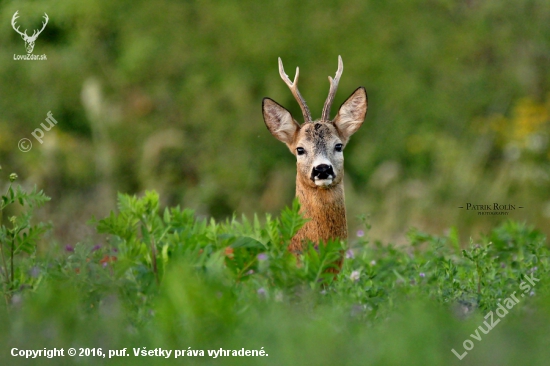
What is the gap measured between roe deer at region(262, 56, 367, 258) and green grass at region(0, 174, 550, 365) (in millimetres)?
300

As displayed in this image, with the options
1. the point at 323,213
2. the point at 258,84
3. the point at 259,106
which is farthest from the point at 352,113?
the point at 258,84

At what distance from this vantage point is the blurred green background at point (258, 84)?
1324 centimetres

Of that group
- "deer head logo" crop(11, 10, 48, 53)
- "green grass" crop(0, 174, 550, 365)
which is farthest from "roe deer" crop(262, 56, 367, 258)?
"deer head logo" crop(11, 10, 48, 53)

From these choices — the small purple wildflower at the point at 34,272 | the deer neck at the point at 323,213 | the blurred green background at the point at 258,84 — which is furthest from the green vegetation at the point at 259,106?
the small purple wildflower at the point at 34,272

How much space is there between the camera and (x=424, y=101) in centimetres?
1423

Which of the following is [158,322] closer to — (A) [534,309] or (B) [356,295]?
(B) [356,295]

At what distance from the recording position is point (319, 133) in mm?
6379

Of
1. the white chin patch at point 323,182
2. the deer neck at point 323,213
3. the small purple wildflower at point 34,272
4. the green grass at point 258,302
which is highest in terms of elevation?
the white chin patch at point 323,182

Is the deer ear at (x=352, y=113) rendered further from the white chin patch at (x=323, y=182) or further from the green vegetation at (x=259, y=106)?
the green vegetation at (x=259, y=106)

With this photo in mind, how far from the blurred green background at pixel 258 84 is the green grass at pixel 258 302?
301 inches

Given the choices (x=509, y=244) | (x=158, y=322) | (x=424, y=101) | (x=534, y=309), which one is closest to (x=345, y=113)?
(x=509, y=244)

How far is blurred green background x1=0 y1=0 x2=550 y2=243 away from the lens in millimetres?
13242

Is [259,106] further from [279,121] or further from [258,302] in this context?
[258,302]

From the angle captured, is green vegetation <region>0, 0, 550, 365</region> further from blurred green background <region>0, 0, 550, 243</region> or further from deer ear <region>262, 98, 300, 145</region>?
deer ear <region>262, 98, 300, 145</region>
